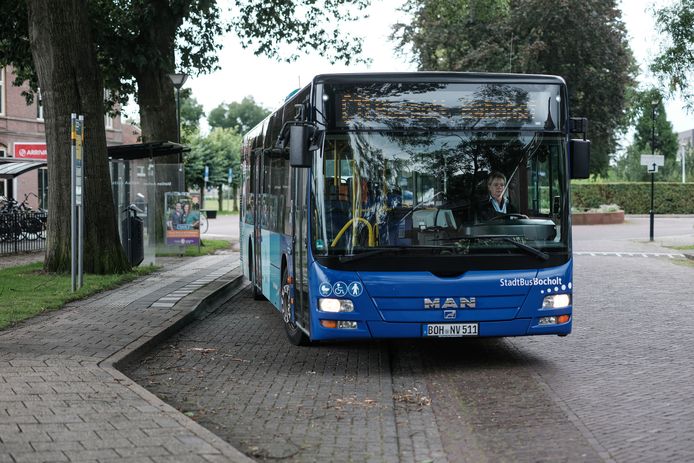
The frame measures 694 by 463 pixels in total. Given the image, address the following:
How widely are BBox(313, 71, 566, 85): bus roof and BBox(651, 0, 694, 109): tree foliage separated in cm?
1879

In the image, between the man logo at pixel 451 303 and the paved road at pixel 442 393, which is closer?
the paved road at pixel 442 393

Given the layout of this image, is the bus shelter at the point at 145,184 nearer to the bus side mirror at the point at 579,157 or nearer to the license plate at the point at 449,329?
the license plate at the point at 449,329

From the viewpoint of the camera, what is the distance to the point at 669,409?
7.14 metres

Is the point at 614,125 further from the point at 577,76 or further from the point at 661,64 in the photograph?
the point at 661,64

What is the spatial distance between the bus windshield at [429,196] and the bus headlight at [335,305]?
16.8 inches

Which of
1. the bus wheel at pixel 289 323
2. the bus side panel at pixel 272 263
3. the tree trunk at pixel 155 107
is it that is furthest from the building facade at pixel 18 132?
the bus wheel at pixel 289 323

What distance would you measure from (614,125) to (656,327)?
1474 inches

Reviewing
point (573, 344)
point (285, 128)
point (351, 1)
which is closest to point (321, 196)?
point (285, 128)

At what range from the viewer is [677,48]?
86.6 feet

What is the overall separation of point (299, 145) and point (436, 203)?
1303mm

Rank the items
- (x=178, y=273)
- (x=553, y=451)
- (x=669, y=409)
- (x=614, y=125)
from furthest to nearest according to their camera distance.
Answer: (x=614, y=125)
(x=178, y=273)
(x=669, y=409)
(x=553, y=451)

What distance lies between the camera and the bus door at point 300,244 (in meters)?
9.27

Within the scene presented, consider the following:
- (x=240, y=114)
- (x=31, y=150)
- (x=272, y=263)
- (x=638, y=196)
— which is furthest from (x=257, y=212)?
(x=240, y=114)

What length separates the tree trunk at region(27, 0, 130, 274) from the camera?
55.8ft
